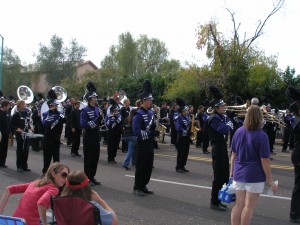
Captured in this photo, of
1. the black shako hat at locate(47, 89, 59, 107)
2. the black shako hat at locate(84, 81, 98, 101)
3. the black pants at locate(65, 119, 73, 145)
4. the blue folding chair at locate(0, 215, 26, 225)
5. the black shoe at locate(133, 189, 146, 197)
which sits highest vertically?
the black shako hat at locate(84, 81, 98, 101)

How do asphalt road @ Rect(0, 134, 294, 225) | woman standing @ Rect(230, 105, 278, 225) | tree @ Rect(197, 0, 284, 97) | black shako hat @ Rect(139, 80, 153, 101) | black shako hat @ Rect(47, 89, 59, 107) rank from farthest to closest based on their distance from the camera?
1. tree @ Rect(197, 0, 284, 97)
2. black shako hat @ Rect(47, 89, 59, 107)
3. black shako hat @ Rect(139, 80, 153, 101)
4. asphalt road @ Rect(0, 134, 294, 225)
5. woman standing @ Rect(230, 105, 278, 225)

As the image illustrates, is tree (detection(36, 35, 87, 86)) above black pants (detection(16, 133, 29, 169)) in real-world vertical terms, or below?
above

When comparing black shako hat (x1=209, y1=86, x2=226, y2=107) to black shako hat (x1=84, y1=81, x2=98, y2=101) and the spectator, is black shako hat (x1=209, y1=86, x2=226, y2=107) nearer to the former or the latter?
black shako hat (x1=84, y1=81, x2=98, y2=101)

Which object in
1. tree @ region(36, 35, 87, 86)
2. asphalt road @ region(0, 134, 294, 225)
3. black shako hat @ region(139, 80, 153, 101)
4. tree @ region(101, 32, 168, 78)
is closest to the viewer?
asphalt road @ region(0, 134, 294, 225)

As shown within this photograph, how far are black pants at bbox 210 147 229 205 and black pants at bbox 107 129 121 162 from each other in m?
5.69

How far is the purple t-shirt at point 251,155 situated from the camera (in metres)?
5.17

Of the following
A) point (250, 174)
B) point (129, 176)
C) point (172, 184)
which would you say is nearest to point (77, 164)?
point (129, 176)

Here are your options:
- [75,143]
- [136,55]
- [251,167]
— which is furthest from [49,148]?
[136,55]

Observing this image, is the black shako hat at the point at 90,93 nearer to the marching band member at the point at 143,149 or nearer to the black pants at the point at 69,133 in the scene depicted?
the marching band member at the point at 143,149

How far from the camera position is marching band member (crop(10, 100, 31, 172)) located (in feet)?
35.0

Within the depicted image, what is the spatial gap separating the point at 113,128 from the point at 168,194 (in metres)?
5.33

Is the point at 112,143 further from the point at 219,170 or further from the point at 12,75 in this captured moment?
the point at 12,75

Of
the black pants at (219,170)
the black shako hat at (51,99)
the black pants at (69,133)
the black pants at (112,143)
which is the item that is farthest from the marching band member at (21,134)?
the black pants at (69,133)

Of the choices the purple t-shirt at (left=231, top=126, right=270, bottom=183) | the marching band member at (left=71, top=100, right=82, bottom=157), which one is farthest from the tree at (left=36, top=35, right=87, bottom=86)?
the purple t-shirt at (left=231, top=126, right=270, bottom=183)
